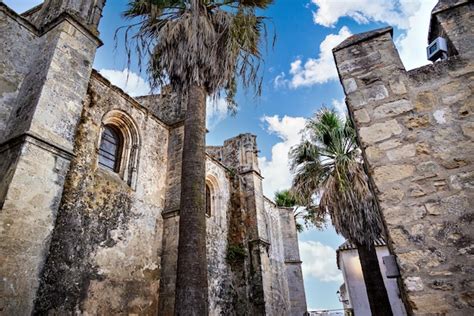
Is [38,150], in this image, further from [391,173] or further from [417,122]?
[417,122]

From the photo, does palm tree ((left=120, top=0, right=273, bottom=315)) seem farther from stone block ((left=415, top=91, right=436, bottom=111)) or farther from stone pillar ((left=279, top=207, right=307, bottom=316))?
stone pillar ((left=279, top=207, right=307, bottom=316))

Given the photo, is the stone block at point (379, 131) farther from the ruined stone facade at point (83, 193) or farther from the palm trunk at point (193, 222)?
the ruined stone facade at point (83, 193)

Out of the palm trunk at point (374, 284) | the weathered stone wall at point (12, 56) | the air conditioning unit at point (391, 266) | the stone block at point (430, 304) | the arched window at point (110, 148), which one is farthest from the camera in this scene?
the arched window at point (110, 148)

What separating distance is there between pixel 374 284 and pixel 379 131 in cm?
649

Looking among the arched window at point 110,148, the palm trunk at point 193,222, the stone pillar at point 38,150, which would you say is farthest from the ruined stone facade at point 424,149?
the arched window at point 110,148

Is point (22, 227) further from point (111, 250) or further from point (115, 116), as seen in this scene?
point (115, 116)

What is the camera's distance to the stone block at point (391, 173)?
2963 millimetres

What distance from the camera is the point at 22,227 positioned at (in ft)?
15.5

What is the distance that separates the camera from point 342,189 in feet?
28.0

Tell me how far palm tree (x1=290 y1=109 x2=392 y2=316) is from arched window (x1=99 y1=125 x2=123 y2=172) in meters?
5.55

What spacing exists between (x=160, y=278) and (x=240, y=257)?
401 centimetres

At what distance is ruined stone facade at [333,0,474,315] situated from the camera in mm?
2531

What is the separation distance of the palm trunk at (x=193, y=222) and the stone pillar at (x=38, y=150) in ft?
7.35

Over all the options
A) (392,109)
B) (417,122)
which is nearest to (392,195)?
(417,122)
